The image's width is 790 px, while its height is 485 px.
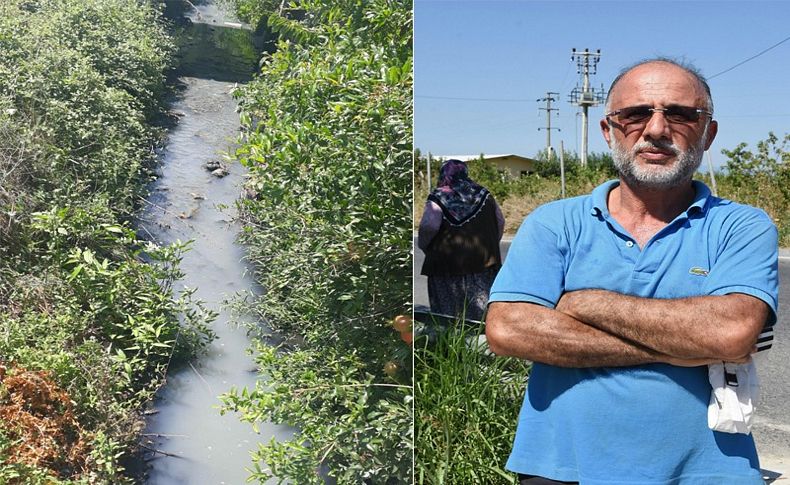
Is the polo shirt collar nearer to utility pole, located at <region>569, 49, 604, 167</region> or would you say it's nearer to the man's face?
the man's face

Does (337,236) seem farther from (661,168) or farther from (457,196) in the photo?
(661,168)

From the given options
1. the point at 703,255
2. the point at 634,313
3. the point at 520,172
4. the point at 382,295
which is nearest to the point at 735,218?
the point at 703,255

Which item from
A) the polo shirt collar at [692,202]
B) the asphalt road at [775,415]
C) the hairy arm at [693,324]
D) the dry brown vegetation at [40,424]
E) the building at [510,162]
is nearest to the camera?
the hairy arm at [693,324]

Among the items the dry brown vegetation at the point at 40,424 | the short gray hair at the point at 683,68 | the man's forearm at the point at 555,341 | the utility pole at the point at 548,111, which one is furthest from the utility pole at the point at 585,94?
the dry brown vegetation at the point at 40,424

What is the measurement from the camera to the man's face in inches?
74.7

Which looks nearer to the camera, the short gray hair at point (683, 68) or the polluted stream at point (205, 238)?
the short gray hair at point (683, 68)

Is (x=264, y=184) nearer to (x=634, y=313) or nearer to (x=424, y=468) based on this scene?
(x=424, y=468)

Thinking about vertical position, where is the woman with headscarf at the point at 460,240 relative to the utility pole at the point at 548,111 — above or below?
below

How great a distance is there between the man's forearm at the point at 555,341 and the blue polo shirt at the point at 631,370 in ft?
0.10

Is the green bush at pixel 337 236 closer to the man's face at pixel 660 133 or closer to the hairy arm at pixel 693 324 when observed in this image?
the man's face at pixel 660 133

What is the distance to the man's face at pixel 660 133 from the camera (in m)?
1.90

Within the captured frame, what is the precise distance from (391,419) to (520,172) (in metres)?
0.88

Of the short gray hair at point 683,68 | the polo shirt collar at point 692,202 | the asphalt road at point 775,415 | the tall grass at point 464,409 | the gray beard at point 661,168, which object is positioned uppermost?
the short gray hair at point 683,68

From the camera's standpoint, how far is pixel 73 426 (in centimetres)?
262
